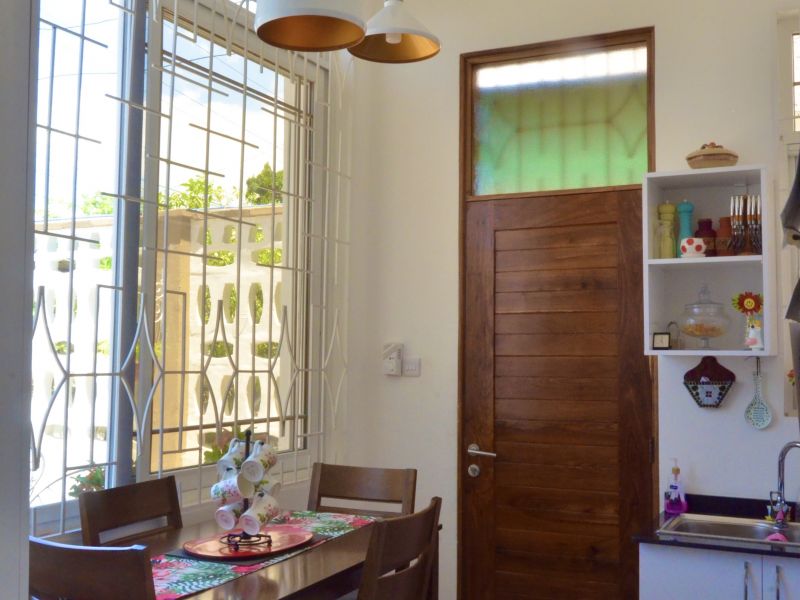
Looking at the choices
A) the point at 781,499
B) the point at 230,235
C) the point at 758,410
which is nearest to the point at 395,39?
the point at 230,235

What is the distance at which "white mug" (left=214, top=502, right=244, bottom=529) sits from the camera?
241cm

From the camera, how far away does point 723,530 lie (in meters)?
3.14

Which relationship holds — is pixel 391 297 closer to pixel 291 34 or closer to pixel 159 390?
pixel 159 390

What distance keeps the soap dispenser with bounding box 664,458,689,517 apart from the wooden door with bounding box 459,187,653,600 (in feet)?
0.50

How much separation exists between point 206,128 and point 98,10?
0.56 meters

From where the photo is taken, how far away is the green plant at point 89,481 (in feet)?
8.61

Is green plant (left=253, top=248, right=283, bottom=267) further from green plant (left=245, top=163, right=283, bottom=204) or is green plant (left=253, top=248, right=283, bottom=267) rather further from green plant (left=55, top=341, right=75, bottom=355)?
green plant (left=55, top=341, right=75, bottom=355)

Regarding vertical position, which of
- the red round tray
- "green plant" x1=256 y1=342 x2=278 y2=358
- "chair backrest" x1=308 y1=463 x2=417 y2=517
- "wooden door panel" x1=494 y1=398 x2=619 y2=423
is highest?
"green plant" x1=256 y1=342 x2=278 y2=358

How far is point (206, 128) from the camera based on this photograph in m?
Result: 3.15

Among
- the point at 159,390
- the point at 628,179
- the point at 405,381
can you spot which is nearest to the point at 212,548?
the point at 159,390

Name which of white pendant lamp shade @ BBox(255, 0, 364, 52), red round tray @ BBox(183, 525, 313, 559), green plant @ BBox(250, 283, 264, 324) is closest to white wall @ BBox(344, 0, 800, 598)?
green plant @ BBox(250, 283, 264, 324)

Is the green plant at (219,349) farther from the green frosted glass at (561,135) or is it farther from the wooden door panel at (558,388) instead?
the green frosted glass at (561,135)

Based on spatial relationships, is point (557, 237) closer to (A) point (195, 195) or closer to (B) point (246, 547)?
(A) point (195, 195)

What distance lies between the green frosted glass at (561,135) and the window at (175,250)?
759 millimetres
